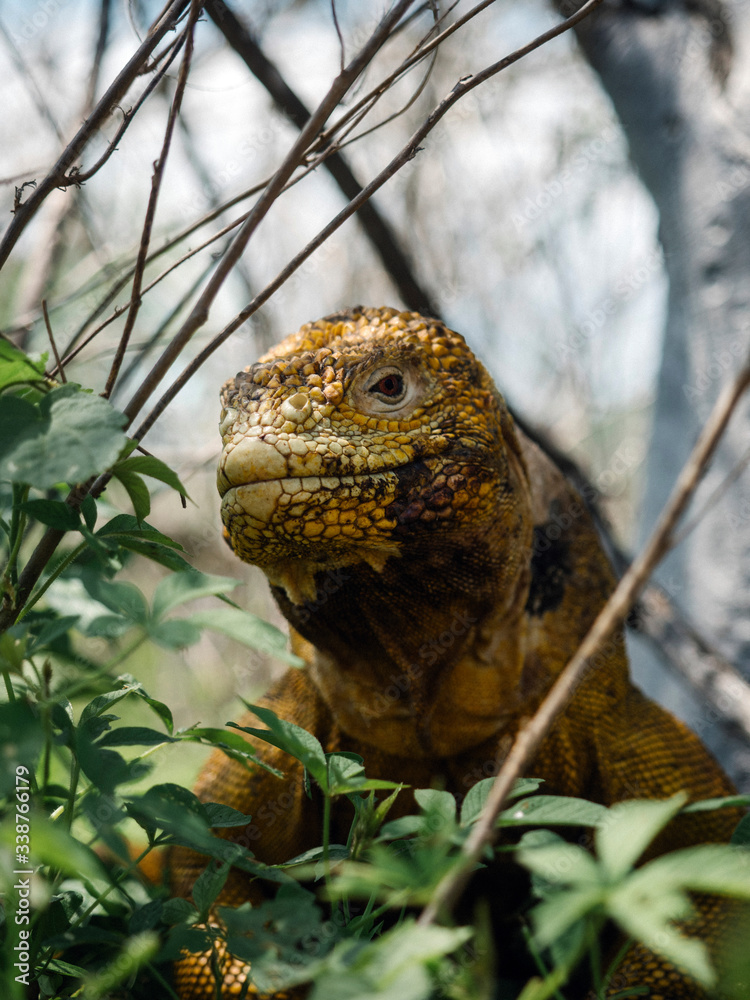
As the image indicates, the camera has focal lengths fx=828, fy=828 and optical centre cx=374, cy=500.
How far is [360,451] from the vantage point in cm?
218

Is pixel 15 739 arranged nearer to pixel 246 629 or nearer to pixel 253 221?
pixel 246 629

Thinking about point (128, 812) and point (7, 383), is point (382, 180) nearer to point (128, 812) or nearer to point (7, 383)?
point (7, 383)

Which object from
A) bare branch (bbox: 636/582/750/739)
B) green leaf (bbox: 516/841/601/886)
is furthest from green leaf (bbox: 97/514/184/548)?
bare branch (bbox: 636/582/750/739)

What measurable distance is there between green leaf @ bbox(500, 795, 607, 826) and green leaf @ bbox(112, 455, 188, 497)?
900 mm

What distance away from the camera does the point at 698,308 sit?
5121 mm

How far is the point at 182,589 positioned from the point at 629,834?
0.71m

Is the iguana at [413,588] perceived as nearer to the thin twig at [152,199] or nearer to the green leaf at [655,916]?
the thin twig at [152,199]

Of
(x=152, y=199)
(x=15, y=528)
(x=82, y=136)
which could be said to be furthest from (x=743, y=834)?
(x=82, y=136)

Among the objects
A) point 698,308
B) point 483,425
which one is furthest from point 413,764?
point 698,308

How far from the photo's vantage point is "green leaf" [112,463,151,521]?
1.73 meters

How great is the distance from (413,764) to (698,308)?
363 cm

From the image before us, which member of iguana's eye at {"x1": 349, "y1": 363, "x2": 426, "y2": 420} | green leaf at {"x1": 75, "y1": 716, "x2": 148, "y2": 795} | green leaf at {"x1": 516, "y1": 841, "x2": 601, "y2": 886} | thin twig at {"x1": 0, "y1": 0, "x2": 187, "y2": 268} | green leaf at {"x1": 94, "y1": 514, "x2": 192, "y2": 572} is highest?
thin twig at {"x1": 0, "y1": 0, "x2": 187, "y2": 268}

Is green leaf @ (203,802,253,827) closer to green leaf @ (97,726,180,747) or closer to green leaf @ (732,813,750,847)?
green leaf @ (97,726,180,747)

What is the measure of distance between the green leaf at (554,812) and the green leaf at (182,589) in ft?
1.87
